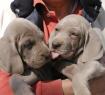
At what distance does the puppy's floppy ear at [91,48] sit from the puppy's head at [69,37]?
20 millimetres

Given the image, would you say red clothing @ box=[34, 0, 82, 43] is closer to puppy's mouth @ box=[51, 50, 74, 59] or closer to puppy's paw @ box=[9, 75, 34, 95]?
puppy's mouth @ box=[51, 50, 74, 59]

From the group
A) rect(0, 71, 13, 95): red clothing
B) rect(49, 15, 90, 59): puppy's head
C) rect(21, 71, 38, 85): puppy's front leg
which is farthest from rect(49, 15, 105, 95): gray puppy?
rect(0, 71, 13, 95): red clothing

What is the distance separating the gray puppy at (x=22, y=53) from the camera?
288 cm

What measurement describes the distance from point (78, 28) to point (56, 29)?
0.11 m

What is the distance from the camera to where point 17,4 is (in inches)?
129

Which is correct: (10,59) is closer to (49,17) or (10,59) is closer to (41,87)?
(41,87)

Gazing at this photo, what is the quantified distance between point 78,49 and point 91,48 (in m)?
0.06

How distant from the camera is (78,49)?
297 cm

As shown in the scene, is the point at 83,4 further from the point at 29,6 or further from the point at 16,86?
the point at 16,86

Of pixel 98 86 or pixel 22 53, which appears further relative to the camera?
pixel 98 86

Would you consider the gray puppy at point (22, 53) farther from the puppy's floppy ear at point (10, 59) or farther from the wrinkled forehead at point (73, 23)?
the wrinkled forehead at point (73, 23)

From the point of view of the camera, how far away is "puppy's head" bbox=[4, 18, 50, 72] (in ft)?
9.46

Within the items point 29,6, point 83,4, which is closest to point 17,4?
point 29,6

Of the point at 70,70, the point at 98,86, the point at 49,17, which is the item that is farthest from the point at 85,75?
the point at 49,17
